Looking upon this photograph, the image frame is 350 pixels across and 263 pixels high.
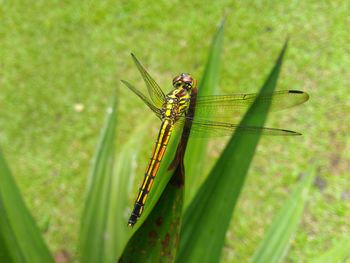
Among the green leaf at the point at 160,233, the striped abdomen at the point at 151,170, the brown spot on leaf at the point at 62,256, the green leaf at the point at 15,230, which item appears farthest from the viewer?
the brown spot on leaf at the point at 62,256

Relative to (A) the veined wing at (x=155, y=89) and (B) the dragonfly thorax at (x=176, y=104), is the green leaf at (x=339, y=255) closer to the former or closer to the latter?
(B) the dragonfly thorax at (x=176, y=104)

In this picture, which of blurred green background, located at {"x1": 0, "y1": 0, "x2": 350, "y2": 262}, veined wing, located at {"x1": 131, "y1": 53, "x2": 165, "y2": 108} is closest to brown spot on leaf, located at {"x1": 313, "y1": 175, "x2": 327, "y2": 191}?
blurred green background, located at {"x1": 0, "y1": 0, "x2": 350, "y2": 262}

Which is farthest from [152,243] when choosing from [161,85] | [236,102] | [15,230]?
[161,85]

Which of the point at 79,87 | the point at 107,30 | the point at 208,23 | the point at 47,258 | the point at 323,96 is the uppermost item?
the point at 208,23

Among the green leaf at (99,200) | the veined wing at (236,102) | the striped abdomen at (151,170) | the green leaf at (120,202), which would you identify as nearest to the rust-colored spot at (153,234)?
the striped abdomen at (151,170)

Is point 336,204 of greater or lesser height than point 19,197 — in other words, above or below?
above

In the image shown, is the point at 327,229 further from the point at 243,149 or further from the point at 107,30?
the point at 107,30

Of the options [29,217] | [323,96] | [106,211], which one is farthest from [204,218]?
[323,96]
